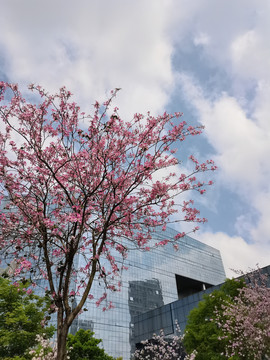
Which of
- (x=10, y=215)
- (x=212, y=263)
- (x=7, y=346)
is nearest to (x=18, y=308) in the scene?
(x=7, y=346)

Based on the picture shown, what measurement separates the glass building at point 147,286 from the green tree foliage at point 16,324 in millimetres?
37544

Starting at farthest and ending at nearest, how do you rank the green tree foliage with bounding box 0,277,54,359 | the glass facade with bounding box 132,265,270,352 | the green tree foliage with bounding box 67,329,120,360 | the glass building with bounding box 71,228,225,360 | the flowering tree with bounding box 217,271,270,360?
the glass building with bounding box 71,228,225,360
the glass facade with bounding box 132,265,270,352
the green tree foliage with bounding box 67,329,120,360
the green tree foliage with bounding box 0,277,54,359
the flowering tree with bounding box 217,271,270,360

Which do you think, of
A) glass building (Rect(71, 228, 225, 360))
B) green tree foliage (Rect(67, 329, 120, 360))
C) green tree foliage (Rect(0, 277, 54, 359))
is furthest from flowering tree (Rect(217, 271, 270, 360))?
glass building (Rect(71, 228, 225, 360))

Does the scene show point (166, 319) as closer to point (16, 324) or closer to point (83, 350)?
point (83, 350)

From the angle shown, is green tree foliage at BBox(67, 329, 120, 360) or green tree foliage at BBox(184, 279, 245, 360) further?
green tree foliage at BBox(67, 329, 120, 360)

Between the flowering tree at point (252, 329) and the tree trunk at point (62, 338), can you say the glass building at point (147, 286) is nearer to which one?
the flowering tree at point (252, 329)

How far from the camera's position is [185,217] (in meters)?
9.27

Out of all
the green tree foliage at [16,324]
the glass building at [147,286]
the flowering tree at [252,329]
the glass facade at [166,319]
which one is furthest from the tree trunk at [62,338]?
the glass building at [147,286]

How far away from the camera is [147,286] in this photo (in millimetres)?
74188

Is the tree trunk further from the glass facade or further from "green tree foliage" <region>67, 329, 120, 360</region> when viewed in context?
the glass facade

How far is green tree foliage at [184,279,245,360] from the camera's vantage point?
17.2 metres

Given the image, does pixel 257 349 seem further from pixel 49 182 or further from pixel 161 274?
pixel 161 274

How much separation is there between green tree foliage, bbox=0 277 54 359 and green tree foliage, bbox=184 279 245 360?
9911mm

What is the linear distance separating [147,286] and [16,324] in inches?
2353
